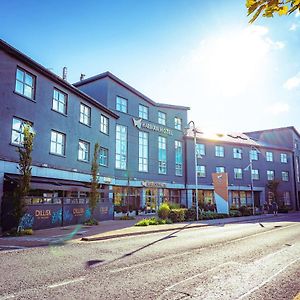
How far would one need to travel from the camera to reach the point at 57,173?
22.2 m

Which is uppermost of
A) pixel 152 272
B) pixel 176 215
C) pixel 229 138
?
pixel 229 138

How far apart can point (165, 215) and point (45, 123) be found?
1081 cm

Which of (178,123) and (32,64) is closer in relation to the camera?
(32,64)

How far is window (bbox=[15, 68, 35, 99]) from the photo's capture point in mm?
19375

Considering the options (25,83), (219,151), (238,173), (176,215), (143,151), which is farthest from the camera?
(238,173)

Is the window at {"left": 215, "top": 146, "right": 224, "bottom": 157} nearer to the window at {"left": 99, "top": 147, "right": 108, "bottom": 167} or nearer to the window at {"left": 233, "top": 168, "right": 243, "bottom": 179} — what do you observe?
the window at {"left": 233, "top": 168, "right": 243, "bottom": 179}

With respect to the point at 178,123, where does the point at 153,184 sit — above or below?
below

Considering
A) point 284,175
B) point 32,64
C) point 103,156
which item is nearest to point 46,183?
point 32,64

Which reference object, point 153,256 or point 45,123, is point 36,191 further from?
point 153,256

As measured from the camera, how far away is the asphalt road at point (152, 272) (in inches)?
220

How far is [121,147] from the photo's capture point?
114 feet

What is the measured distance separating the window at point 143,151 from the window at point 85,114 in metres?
11.3

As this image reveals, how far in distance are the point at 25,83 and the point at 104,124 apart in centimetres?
1102

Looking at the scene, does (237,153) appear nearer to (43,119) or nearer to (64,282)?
(43,119)
